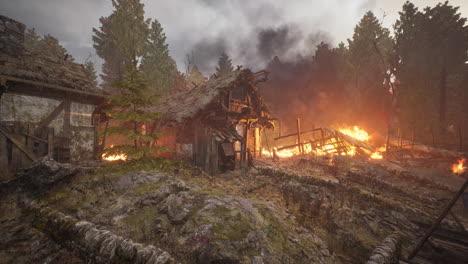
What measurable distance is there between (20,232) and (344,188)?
1124cm

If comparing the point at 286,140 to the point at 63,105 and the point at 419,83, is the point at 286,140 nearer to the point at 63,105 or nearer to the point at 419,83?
the point at 419,83

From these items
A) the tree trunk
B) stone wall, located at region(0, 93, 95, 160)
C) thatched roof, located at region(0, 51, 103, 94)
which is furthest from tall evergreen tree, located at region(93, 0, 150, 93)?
the tree trunk

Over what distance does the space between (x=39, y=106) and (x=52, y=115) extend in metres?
0.65

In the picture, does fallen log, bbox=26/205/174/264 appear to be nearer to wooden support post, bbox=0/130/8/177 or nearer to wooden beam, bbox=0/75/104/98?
wooden support post, bbox=0/130/8/177

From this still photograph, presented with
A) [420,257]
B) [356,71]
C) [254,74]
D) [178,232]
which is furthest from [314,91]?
[178,232]

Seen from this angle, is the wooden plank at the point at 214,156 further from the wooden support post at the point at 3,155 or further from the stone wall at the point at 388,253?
the wooden support post at the point at 3,155

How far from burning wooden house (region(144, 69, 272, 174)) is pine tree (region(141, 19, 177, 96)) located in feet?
48.0

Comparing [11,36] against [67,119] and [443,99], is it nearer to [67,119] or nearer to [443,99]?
[67,119]

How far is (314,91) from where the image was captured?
3728 centimetres

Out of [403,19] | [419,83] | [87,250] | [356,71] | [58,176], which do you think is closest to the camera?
[87,250]

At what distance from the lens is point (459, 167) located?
540 inches

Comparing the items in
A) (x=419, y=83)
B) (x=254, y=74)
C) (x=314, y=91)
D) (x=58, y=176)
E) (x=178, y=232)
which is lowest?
(x=178, y=232)

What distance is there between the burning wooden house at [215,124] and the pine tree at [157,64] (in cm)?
1464

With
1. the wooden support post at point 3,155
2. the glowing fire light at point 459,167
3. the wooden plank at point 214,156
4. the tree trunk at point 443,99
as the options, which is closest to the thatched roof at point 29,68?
the wooden support post at point 3,155
